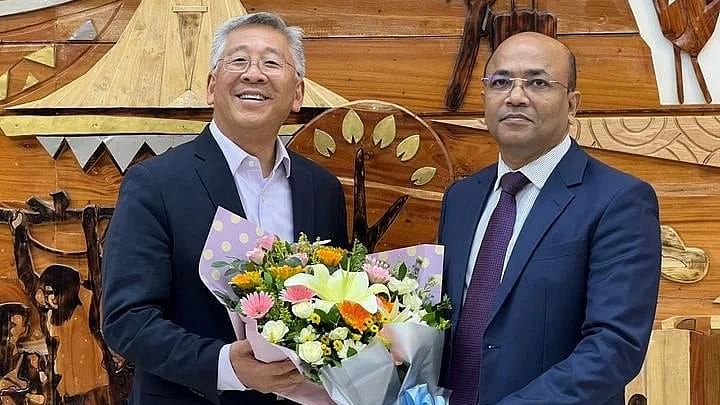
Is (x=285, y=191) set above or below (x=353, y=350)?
above

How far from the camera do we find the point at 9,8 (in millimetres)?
2885

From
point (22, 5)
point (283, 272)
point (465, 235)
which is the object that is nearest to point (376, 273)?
point (283, 272)

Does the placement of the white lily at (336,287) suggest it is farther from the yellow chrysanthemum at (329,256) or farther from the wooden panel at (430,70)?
the wooden panel at (430,70)

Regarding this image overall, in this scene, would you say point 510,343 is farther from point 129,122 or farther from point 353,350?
point 129,122

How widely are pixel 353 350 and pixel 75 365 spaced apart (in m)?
1.49

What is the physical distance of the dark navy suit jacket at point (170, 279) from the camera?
6.45 ft

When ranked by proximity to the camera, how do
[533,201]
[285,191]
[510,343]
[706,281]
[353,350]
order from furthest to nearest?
[706,281] < [285,191] < [533,201] < [510,343] < [353,350]

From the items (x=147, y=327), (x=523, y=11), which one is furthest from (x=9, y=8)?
(x=523, y=11)

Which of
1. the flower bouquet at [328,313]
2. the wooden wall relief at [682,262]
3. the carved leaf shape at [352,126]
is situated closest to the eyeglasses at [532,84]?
the flower bouquet at [328,313]

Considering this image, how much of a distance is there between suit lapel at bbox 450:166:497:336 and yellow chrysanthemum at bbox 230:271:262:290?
1.75 ft

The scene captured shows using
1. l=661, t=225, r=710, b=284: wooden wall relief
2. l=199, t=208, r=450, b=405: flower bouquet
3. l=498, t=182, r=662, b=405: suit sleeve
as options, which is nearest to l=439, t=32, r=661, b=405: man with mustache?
l=498, t=182, r=662, b=405: suit sleeve

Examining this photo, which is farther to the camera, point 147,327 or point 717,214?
point 717,214

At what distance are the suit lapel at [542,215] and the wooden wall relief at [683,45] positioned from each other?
0.96m

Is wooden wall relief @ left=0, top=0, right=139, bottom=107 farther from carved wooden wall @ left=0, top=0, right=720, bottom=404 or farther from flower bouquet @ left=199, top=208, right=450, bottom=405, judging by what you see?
flower bouquet @ left=199, top=208, right=450, bottom=405
